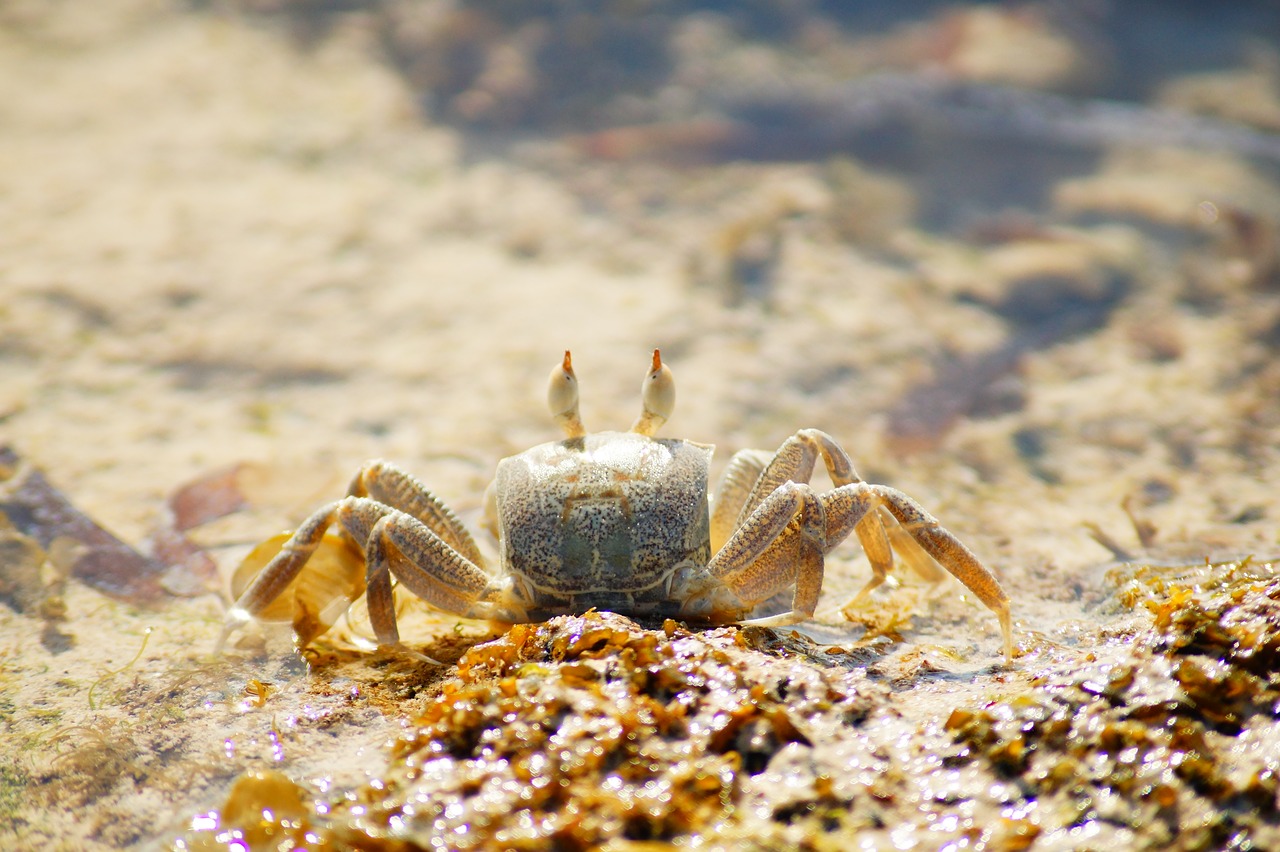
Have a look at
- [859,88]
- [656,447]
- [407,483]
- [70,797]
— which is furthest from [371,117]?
[70,797]

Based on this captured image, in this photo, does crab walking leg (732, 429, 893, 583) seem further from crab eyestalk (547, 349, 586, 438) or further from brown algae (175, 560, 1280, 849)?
brown algae (175, 560, 1280, 849)

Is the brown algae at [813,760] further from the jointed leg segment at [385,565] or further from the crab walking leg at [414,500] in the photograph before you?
the crab walking leg at [414,500]

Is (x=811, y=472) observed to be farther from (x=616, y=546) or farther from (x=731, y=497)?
(x=616, y=546)

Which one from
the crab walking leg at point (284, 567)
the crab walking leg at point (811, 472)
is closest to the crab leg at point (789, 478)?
the crab walking leg at point (811, 472)

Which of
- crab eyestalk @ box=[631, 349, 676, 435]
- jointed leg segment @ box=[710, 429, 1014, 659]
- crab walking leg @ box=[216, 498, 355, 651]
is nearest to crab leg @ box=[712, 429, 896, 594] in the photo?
jointed leg segment @ box=[710, 429, 1014, 659]

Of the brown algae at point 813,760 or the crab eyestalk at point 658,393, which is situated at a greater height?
the crab eyestalk at point 658,393

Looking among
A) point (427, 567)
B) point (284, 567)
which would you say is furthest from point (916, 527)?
point (284, 567)
